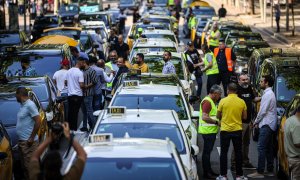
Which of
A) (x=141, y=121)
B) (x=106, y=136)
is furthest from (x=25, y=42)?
(x=106, y=136)

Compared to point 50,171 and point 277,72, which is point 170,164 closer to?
point 50,171

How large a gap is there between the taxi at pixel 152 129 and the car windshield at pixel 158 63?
9.96 meters

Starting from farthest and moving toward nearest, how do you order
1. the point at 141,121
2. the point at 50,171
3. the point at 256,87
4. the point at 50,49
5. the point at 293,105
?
1. the point at 50,49
2. the point at 256,87
3. the point at 293,105
4. the point at 141,121
5. the point at 50,171

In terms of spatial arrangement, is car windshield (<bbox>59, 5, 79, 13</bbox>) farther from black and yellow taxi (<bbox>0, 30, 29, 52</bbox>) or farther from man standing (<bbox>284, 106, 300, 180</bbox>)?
man standing (<bbox>284, 106, 300, 180</bbox>)

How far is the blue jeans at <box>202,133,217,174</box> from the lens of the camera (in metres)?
15.3

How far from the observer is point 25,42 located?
34.9 meters

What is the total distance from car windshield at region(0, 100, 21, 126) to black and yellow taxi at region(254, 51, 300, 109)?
5.18m

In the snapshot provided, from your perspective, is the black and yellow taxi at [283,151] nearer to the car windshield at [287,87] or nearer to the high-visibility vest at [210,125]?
the high-visibility vest at [210,125]

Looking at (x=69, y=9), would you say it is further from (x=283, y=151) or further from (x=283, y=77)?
(x=283, y=151)

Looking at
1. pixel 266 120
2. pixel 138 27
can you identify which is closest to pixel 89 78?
pixel 266 120

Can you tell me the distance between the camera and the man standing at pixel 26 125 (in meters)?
13.8

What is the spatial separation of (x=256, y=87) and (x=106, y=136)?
468 inches

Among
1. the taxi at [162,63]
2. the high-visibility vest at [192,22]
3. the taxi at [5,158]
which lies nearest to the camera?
the taxi at [5,158]

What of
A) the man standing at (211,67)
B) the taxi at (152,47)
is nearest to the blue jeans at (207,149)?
the man standing at (211,67)
